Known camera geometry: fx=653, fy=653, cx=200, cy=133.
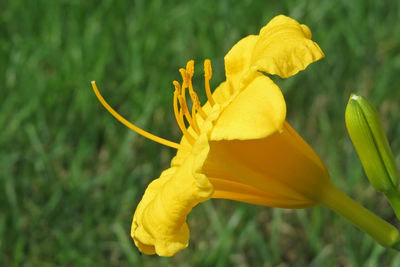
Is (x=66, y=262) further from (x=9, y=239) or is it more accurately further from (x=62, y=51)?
→ (x=62, y=51)

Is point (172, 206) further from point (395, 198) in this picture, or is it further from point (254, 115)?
point (395, 198)

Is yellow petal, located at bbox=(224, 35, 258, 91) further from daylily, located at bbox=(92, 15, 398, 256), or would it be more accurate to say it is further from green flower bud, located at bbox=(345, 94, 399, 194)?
green flower bud, located at bbox=(345, 94, 399, 194)

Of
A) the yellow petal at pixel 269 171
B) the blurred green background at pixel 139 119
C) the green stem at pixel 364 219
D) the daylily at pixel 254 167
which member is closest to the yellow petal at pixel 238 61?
the daylily at pixel 254 167

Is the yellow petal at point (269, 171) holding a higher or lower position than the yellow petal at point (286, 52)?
lower

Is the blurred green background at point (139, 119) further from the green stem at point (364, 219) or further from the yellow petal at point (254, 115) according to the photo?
the yellow petal at point (254, 115)

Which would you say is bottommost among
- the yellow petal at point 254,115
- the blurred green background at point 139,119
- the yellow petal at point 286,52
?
the blurred green background at point 139,119

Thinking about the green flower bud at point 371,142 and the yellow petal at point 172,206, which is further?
the green flower bud at point 371,142

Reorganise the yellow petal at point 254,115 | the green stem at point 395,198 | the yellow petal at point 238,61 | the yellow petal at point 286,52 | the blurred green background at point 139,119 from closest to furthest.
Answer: the yellow petal at point 254,115, the yellow petal at point 286,52, the green stem at point 395,198, the yellow petal at point 238,61, the blurred green background at point 139,119
